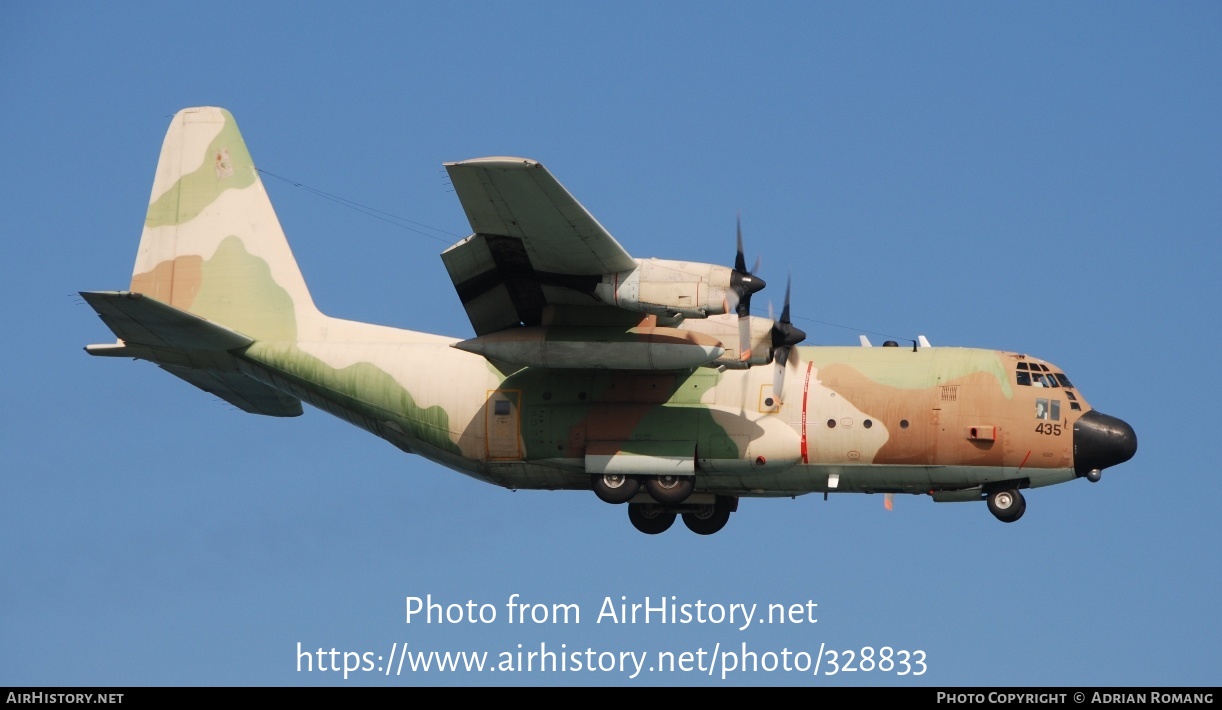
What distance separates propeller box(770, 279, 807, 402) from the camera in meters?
27.1

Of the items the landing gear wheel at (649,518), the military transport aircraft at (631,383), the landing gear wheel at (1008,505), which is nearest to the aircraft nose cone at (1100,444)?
the military transport aircraft at (631,383)

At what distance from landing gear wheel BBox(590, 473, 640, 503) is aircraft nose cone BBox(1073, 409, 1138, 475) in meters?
6.39

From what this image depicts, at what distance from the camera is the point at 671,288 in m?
25.2

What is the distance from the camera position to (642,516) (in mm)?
29531

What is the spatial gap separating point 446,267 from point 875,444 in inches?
264

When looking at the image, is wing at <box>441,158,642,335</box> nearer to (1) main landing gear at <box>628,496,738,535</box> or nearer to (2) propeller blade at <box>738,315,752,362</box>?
(2) propeller blade at <box>738,315,752,362</box>

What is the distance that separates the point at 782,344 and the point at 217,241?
9441 mm

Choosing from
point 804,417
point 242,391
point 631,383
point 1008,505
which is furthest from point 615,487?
point 242,391

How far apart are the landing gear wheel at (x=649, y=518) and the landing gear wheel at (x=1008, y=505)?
5.04 m

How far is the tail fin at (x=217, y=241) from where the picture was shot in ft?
97.9

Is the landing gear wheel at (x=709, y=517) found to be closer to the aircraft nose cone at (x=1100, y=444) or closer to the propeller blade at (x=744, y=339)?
the propeller blade at (x=744, y=339)

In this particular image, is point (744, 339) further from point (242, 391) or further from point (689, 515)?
point (242, 391)

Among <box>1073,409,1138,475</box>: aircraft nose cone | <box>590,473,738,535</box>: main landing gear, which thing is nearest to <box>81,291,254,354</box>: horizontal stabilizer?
<box>590,473,738,535</box>: main landing gear
